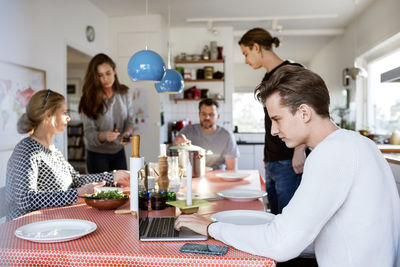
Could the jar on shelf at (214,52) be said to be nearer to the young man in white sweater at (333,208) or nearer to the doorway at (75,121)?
the doorway at (75,121)

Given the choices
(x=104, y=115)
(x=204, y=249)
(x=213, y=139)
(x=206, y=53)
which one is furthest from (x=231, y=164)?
(x=206, y=53)

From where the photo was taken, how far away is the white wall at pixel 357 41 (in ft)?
14.5

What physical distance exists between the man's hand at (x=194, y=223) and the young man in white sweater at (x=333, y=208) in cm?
14

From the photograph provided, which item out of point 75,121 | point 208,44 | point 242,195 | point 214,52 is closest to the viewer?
point 242,195

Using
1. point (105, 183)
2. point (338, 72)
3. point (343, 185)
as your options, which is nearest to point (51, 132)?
point (105, 183)

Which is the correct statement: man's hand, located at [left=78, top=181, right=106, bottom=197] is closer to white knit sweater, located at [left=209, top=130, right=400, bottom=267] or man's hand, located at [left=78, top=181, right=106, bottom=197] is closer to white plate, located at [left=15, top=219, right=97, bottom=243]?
white plate, located at [left=15, top=219, right=97, bottom=243]

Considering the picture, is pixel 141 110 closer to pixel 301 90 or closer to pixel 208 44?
pixel 208 44

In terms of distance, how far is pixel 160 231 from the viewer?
1.30 meters

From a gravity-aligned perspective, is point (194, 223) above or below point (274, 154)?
below

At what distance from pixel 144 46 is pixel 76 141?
425 centimetres

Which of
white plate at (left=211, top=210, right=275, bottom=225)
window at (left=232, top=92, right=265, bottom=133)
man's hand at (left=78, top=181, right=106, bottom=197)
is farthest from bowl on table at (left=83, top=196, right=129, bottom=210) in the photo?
window at (left=232, top=92, right=265, bottom=133)

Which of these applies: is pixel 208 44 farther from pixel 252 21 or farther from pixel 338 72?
pixel 338 72

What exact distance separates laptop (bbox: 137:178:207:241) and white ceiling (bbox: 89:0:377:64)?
380 cm

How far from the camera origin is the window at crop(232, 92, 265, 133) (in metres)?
9.86
